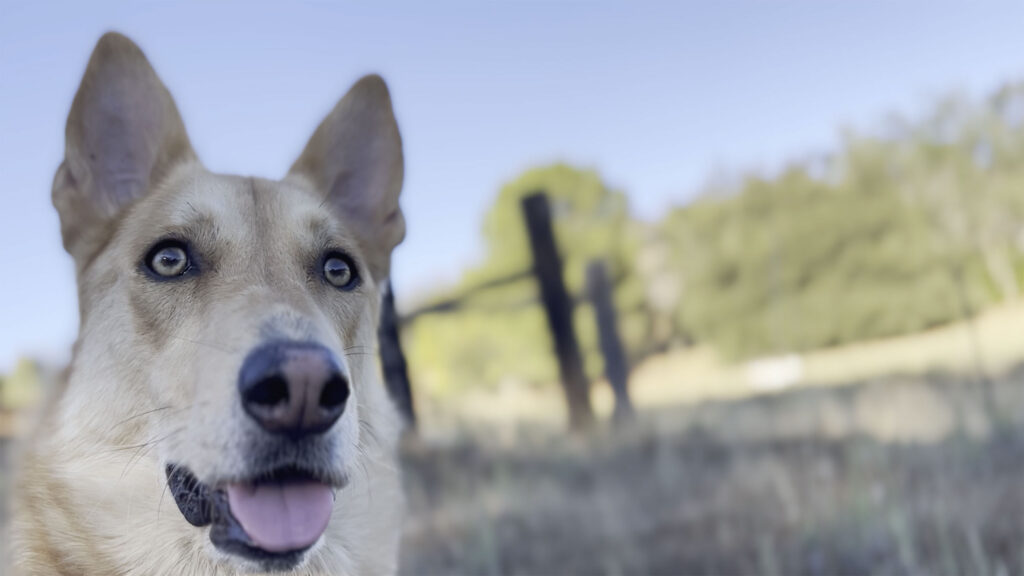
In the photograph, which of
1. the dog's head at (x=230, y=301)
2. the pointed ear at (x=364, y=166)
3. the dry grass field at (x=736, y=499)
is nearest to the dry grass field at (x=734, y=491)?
the dry grass field at (x=736, y=499)

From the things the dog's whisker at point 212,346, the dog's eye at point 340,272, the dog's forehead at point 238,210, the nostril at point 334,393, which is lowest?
the nostril at point 334,393

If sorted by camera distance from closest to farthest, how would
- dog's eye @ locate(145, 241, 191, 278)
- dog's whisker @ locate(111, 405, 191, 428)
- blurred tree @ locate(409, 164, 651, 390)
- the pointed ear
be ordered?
dog's whisker @ locate(111, 405, 191, 428) → dog's eye @ locate(145, 241, 191, 278) → the pointed ear → blurred tree @ locate(409, 164, 651, 390)

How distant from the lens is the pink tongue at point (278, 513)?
1811 millimetres

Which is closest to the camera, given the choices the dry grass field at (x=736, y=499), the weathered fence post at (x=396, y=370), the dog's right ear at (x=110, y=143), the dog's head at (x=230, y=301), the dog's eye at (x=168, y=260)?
the dog's head at (x=230, y=301)

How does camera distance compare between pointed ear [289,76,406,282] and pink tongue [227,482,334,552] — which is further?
pointed ear [289,76,406,282]

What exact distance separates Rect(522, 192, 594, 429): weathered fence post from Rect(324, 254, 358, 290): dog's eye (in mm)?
4677

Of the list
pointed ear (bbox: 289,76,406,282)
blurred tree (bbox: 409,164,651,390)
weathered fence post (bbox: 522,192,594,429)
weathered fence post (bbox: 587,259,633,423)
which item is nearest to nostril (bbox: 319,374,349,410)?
pointed ear (bbox: 289,76,406,282)

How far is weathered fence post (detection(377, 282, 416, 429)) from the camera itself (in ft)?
18.9

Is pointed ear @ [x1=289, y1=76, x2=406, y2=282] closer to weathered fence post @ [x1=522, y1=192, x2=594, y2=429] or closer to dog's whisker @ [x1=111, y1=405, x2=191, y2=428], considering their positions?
dog's whisker @ [x1=111, y1=405, x2=191, y2=428]

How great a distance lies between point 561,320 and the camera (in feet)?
23.6

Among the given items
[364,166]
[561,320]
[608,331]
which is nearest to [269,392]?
[364,166]

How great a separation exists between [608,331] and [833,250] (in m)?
22.3

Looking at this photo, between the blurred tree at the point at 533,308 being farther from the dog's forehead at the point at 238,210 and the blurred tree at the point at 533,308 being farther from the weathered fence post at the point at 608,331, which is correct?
the dog's forehead at the point at 238,210

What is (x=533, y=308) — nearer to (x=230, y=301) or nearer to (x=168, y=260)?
(x=168, y=260)
